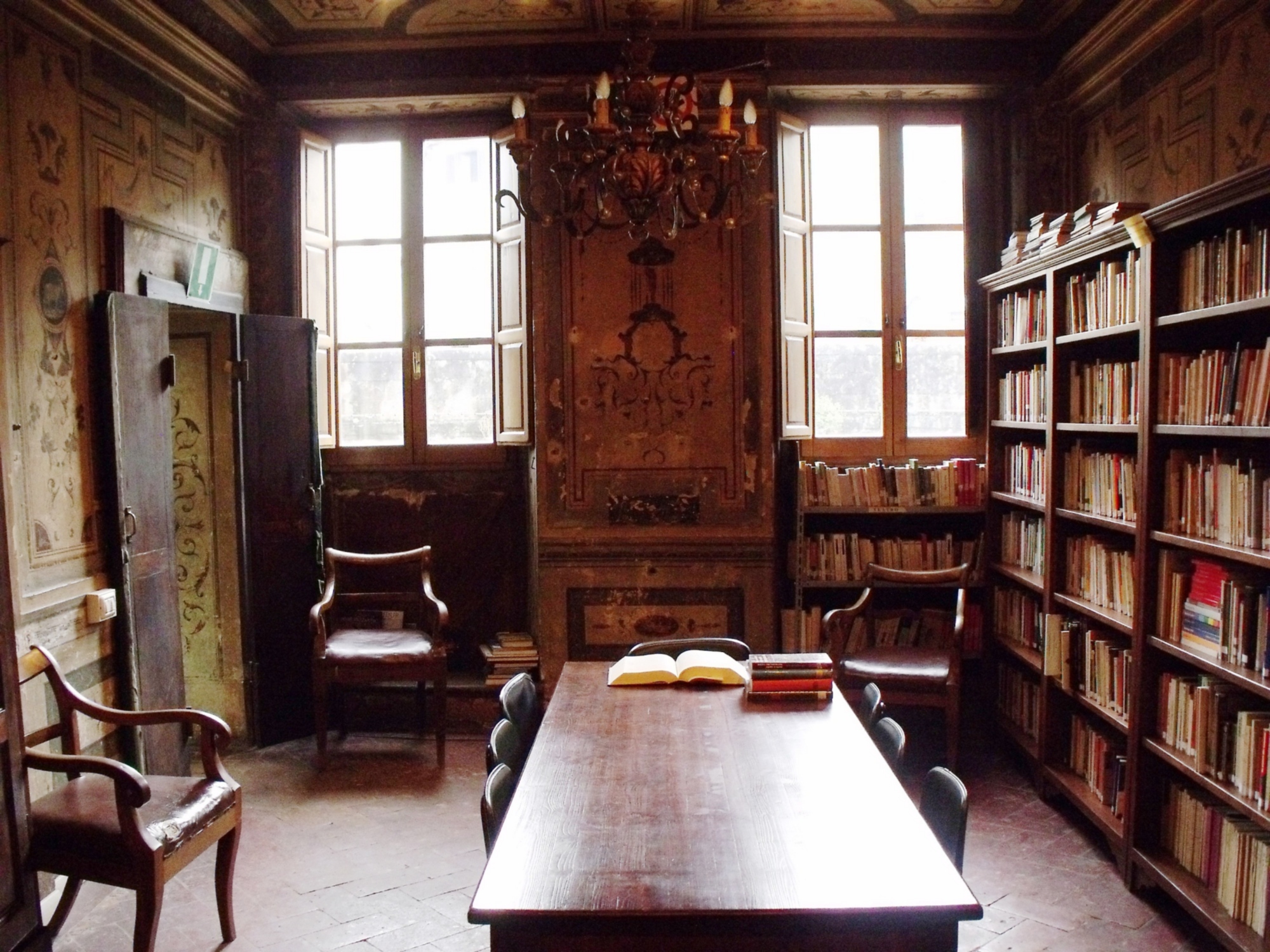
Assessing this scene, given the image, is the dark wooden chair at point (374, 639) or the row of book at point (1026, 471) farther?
the dark wooden chair at point (374, 639)

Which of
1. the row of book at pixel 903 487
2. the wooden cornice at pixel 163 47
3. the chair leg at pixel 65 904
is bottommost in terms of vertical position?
the chair leg at pixel 65 904

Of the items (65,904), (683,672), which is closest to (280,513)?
(65,904)

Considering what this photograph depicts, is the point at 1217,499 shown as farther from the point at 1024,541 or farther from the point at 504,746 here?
the point at 504,746

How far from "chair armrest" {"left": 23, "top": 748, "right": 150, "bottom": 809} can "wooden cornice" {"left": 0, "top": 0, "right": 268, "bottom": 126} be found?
259cm

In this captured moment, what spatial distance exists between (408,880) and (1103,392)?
326 centimetres

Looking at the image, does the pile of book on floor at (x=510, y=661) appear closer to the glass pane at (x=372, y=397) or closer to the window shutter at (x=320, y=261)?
the glass pane at (x=372, y=397)

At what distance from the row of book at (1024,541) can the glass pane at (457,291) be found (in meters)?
3.03

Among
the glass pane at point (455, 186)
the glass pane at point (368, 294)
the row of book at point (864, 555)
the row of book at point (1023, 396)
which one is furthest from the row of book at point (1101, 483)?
the glass pane at point (368, 294)

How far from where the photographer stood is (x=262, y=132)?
5.52 meters

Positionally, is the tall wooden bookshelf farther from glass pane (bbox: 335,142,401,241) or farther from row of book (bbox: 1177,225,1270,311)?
glass pane (bbox: 335,142,401,241)

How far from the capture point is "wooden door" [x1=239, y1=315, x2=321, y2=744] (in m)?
5.21

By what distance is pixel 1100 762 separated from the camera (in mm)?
4043

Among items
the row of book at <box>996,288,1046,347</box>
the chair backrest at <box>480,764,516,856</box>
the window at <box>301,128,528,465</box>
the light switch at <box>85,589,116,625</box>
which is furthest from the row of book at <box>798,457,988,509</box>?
the light switch at <box>85,589,116,625</box>

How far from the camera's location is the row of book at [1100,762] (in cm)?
385
